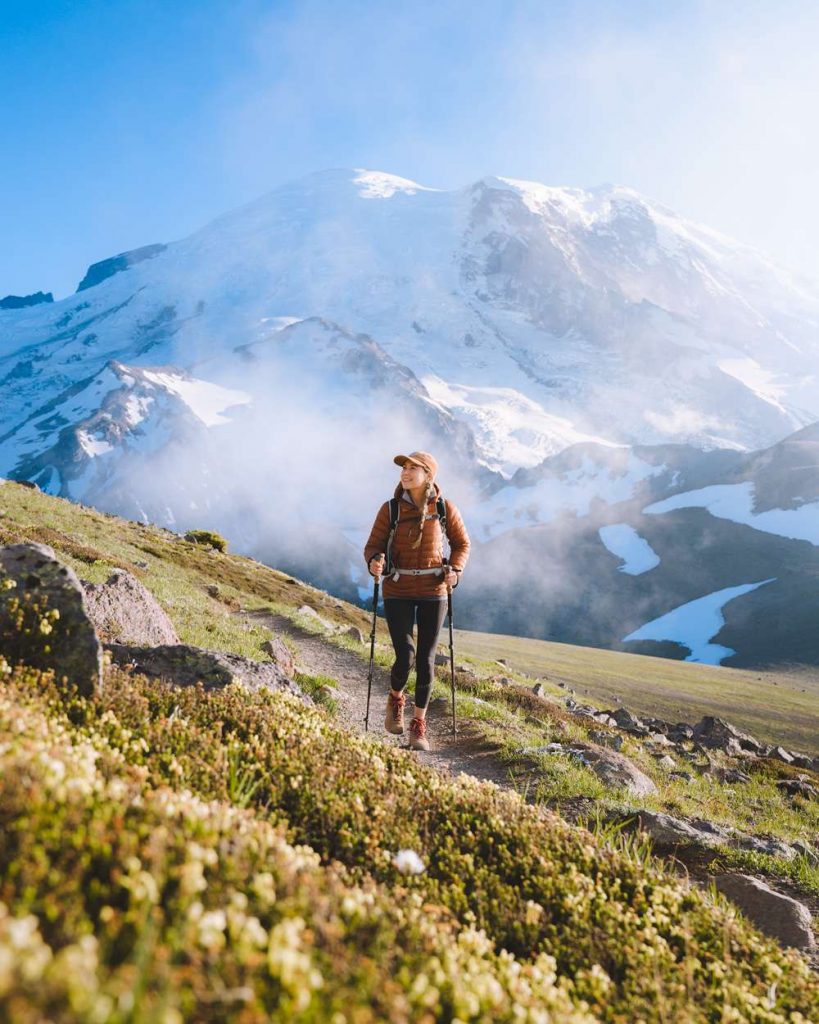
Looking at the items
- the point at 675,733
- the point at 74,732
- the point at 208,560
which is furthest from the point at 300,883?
the point at 208,560

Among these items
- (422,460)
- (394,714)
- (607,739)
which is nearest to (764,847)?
(394,714)

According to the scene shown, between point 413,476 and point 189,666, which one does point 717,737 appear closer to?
point 413,476

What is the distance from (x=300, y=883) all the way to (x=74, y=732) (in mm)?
2410

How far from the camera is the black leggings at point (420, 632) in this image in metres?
10.4

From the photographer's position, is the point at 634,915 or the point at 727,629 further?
the point at 727,629

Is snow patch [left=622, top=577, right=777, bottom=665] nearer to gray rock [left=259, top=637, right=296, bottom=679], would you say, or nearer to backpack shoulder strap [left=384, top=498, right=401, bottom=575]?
gray rock [left=259, top=637, right=296, bottom=679]

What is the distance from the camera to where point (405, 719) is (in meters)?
14.4

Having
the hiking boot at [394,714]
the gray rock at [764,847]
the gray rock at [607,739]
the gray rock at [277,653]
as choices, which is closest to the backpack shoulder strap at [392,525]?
the hiking boot at [394,714]

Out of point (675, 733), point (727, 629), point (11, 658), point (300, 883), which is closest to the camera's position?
point (300, 883)

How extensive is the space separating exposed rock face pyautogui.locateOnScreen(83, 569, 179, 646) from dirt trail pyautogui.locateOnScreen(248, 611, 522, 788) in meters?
4.20

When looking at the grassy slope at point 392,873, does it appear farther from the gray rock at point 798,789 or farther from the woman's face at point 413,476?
the gray rock at point 798,789

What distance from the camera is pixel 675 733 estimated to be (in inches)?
1176

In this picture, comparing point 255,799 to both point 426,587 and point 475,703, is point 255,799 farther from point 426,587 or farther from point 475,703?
point 475,703

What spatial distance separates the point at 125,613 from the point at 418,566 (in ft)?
20.8
